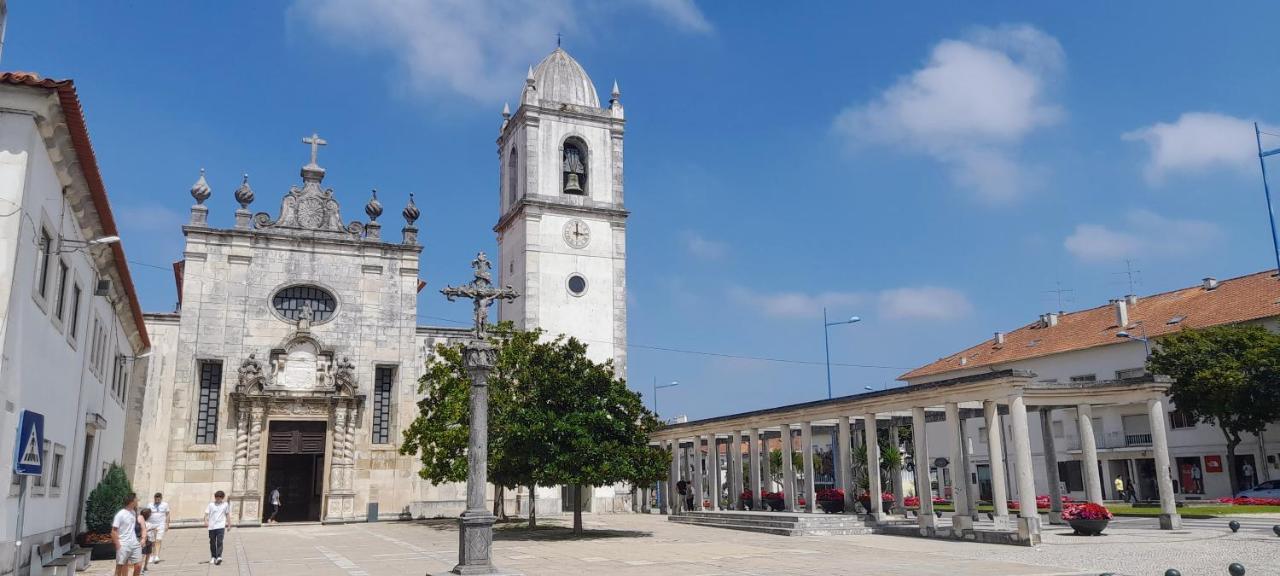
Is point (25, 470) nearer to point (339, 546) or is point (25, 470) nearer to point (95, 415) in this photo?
point (95, 415)

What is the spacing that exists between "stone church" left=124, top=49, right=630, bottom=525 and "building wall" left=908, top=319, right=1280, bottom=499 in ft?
74.2

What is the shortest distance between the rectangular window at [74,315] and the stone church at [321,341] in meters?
16.2

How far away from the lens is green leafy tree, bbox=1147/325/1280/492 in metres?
36.3

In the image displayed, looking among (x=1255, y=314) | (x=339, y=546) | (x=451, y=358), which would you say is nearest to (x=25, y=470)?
(x=339, y=546)

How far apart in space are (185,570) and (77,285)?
19.9 feet

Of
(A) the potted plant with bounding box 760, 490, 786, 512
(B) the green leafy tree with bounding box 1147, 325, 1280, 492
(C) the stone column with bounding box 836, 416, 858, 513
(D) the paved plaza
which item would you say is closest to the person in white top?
(D) the paved plaza

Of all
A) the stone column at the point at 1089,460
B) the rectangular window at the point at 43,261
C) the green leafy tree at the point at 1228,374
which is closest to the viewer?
the rectangular window at the point at 43,261

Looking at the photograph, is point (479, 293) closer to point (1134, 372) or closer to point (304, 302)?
point (304, 302)

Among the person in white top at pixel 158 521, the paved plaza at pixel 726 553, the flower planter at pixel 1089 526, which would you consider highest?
the person in white top at pixel 158 521

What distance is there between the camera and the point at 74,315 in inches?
664

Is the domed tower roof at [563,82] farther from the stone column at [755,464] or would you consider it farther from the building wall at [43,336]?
the building wall at [43,336]

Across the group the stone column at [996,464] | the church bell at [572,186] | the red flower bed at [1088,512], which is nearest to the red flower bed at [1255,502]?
the red flower bed at [1088,512]

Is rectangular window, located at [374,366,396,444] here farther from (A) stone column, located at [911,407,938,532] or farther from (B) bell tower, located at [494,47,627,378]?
(A) stone column, located at [911,407,938,532]

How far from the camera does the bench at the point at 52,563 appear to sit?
577 inches
